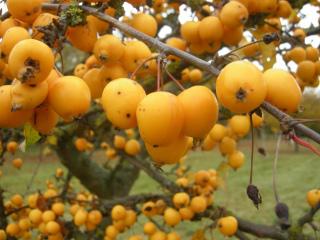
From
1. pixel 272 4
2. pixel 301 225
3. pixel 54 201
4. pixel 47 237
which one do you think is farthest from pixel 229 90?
pixel 54 201

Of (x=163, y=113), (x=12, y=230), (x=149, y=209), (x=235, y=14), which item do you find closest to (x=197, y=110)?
(x=163, y=113)

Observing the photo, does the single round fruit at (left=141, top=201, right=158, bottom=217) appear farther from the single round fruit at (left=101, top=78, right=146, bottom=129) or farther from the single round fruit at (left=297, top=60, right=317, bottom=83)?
the single round fruit at (left=101, top=78, right=146, bottom=129)

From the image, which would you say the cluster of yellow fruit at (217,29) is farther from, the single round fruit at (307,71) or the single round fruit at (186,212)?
the single round fruit at (186,212)

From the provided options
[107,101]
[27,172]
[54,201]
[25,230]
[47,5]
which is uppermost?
[47,5]

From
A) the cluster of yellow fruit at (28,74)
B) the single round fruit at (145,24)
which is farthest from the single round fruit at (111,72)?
the cluster of yellow fruit at (28,74)

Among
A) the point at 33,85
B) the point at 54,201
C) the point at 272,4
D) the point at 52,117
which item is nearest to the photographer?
the point at 33,85

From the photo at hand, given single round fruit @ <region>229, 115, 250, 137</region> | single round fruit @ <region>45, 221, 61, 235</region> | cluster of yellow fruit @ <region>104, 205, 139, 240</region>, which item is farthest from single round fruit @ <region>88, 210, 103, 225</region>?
single round fruit @ <region>229, 115, 250, 137</region>

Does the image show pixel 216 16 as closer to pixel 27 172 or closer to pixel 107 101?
pixel 107 101
